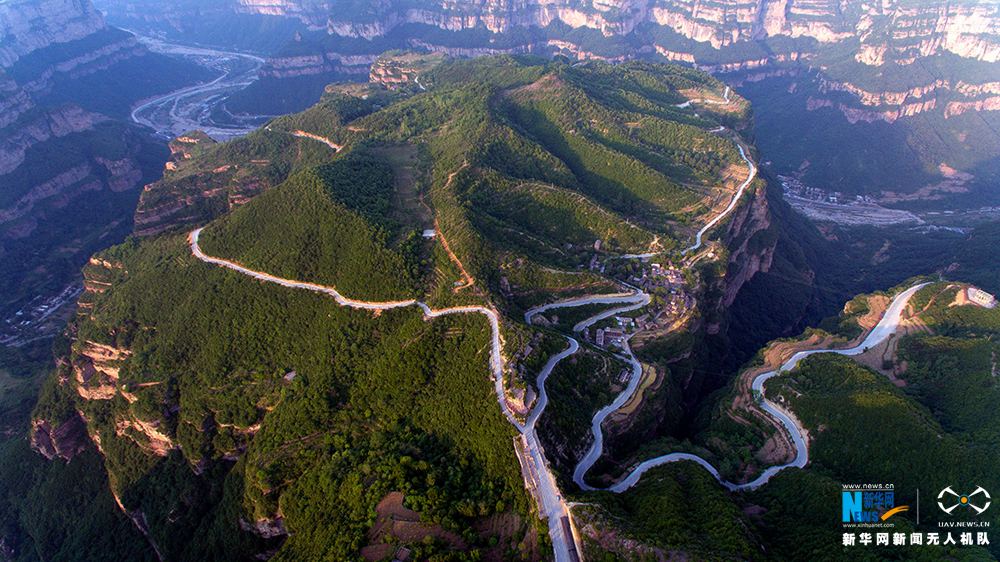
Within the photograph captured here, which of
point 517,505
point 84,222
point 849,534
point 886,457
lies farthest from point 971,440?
point 84,222

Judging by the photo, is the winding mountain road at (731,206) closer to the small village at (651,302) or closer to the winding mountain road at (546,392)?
the winding mountain road at (546,392)

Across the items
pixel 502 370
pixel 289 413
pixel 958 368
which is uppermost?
pixel 502 370

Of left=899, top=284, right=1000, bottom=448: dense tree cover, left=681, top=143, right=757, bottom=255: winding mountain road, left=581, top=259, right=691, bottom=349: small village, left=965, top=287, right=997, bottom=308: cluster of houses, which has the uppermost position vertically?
left=681, top=143, right=757, bottom=255: winding mountain road

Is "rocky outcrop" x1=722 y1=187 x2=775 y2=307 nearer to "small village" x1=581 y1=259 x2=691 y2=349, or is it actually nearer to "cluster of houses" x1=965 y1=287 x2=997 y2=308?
"small village" x1=581 y1=259 x2=691 y2=349

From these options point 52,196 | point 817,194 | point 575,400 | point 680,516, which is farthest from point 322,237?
Result: point 817,194

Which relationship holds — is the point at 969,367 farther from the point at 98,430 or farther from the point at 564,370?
the point at 98,430

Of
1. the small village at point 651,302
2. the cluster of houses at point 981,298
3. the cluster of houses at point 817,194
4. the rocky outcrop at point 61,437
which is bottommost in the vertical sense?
the rocky outcrop at point 61,437

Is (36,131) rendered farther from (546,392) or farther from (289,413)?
(546,392)

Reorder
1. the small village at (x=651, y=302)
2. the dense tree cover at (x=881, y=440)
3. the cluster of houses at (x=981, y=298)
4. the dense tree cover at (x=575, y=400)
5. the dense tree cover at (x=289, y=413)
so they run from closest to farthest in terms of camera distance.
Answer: the dense tree cover at (x=289, y=413) → the dense tree cover at (x=881, y=440) → the dense tree cover at (x=575, y=400) → the small village at (x=651, y=302) → the cluster of houses at (x=981, y=298)

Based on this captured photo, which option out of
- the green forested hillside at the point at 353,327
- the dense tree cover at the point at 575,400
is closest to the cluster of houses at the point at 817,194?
the green forested hillside at the point at 353,327

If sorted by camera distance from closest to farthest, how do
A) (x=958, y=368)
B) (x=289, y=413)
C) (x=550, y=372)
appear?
(x=550, y=372) → (x=289, y=413) → (x=958, y=368)

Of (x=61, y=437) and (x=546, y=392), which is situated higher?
(x=546, y=392)

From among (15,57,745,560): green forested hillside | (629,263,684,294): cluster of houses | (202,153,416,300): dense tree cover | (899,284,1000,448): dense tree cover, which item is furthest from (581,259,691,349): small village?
(899,284,1000,448): dense tree cover
